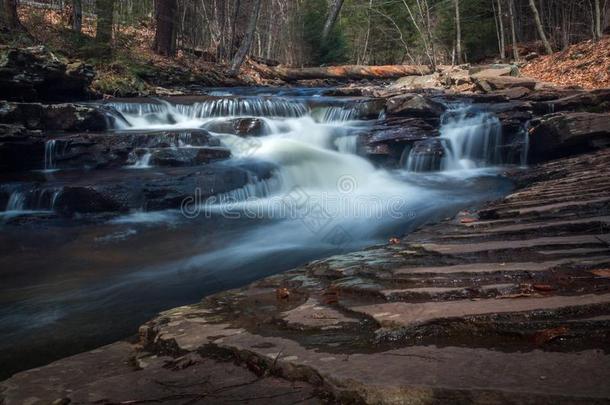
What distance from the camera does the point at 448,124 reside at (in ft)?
37.6

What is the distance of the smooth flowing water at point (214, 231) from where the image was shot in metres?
4.25

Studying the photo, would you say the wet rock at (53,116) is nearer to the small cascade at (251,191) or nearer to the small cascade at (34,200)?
the small cascade at (34,200)

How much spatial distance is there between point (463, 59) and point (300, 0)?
36.2 ft

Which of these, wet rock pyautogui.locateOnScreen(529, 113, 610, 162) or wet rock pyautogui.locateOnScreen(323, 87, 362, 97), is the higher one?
wet rock pyautogui.locateOnScreen(323, 87, 362, 97)

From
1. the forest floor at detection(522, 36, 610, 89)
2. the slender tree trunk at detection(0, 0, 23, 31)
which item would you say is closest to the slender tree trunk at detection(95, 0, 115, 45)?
the slender tree trunk at detection(0, 0, 23, 31)

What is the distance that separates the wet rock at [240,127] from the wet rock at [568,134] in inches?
238

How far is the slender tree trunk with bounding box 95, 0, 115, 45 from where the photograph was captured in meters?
16.7

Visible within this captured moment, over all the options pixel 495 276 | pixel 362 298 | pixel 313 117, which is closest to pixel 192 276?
pixel 362 298

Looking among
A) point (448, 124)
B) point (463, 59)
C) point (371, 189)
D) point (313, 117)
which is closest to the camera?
point (371, 189)

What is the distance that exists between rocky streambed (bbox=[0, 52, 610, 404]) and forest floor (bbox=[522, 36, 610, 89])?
8.73 ft

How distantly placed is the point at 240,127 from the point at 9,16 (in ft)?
31.3

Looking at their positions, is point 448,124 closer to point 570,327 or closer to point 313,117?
point 313,117

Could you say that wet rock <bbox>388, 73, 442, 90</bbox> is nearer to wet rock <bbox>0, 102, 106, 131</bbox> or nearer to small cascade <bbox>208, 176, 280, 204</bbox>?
small cascade <bbox>208, 176, 280, 204</bbox>

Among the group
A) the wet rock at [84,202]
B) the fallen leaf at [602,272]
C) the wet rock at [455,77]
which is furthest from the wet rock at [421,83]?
the fallen leaf at [602,272]
